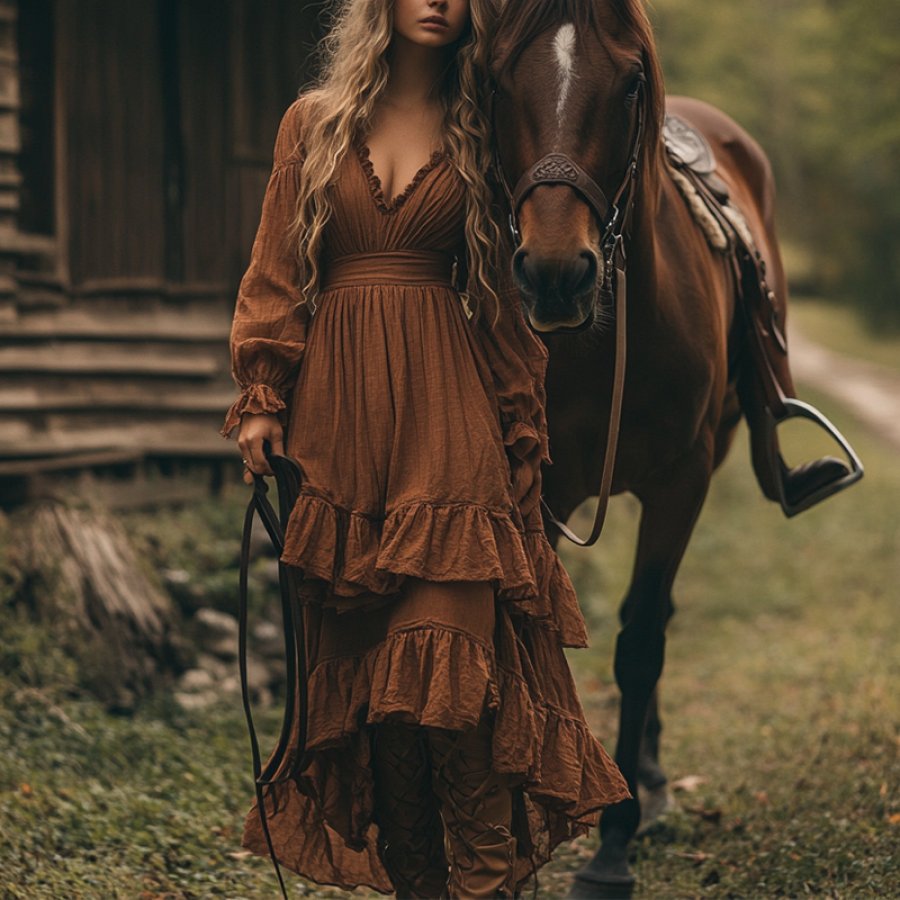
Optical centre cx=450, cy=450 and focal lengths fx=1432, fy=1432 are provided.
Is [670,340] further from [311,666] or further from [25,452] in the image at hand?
[25,452]

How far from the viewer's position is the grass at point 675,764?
13.2 ft

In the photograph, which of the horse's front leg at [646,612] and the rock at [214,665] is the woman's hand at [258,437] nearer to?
the horse's front leg at [646,612]

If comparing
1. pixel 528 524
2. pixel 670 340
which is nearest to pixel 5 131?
pixel 670 340

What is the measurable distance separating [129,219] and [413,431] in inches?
177

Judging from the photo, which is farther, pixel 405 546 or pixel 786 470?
pixel 786 470

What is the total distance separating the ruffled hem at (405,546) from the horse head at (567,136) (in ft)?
1.44

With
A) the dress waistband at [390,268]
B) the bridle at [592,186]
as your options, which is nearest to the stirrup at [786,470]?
the bridle at [592,186]

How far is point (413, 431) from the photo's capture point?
3064 mm

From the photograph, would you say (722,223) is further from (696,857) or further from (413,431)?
(696,857)

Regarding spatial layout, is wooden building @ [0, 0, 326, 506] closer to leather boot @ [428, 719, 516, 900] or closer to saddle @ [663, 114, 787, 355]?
saddle @ [663, 114, 787, 355]

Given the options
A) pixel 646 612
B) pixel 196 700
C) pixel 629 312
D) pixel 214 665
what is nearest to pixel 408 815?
pixel 646 612

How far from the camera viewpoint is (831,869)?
4.04 metres

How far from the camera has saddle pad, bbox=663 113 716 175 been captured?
4.89 m

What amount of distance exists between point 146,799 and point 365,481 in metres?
1.90
